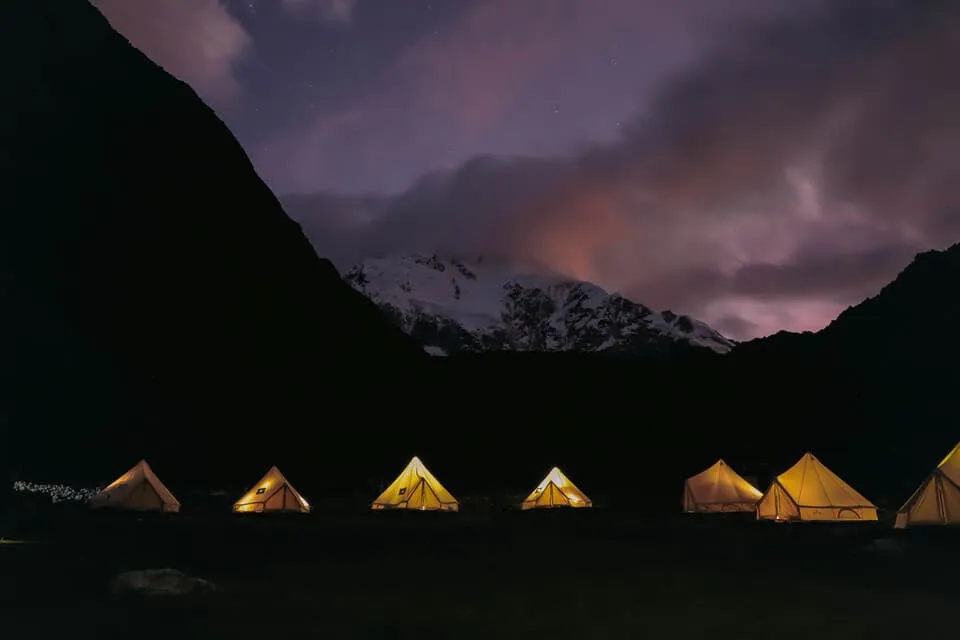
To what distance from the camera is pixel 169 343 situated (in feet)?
227

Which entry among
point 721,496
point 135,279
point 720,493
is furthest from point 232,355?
point 721,496

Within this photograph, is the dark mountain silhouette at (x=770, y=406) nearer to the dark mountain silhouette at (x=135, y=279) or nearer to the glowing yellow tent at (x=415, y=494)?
the glowing yellow tent at (x=415, y=494)

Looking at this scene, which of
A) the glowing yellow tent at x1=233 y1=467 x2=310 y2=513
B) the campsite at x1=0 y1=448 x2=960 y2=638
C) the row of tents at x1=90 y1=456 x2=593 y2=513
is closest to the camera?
the campsite at x1=0 y1=448 x2=960 y2=638

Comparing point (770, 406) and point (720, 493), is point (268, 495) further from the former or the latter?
point (770, 406)

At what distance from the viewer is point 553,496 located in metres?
52.2

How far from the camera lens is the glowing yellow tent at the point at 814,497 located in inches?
1331

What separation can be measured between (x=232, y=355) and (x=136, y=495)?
39.1m

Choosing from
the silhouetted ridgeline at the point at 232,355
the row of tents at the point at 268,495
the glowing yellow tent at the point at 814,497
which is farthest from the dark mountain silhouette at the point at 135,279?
the glowing yellow tent at the point at 814,497

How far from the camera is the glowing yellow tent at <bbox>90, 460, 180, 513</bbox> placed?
3781 centimetres

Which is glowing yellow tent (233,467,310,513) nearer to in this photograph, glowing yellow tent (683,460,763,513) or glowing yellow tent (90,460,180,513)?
glowing yellow tent (90,460,180,513)

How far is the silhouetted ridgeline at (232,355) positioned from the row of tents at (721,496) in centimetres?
1657

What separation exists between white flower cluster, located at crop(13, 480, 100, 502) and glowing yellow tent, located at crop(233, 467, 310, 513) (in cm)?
946

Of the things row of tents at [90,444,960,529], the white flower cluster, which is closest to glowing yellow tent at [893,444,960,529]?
row of tents at [90,444,960,529]

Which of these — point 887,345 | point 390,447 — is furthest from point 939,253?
point 390,447
